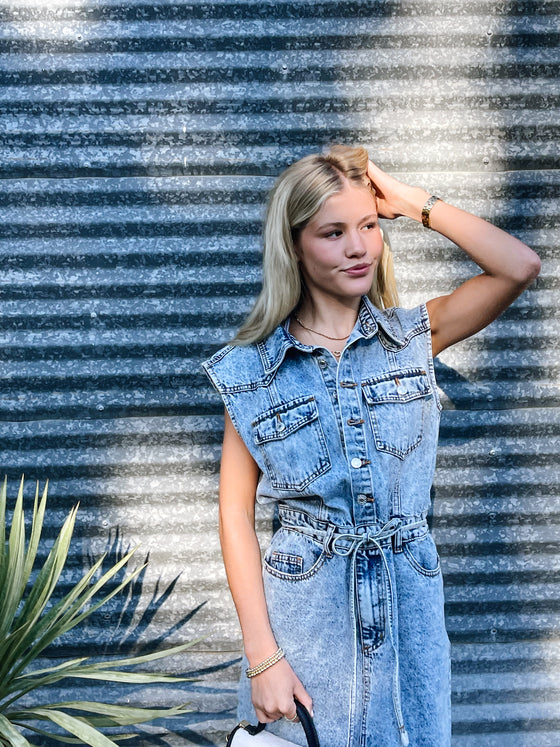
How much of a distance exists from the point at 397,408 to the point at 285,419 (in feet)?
1.12

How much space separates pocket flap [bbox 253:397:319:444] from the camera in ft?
7.09

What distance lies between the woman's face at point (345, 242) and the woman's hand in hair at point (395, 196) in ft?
0.53

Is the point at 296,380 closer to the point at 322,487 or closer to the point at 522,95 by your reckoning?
the point at 322,487

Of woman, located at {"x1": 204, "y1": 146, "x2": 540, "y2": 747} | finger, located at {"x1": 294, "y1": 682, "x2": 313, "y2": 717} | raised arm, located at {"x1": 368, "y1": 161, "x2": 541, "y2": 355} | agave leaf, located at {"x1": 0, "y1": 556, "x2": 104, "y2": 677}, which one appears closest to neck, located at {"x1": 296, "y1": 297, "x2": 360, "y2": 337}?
woman, located at {"x1": 204, "y1": 146, "x2": 540, "y2": 747}

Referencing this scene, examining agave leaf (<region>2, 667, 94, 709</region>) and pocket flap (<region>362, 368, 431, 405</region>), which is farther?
agave leaf (<region>2, 667, 94, 709</region>)

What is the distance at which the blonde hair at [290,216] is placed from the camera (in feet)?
7.18

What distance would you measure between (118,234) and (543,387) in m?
2.04

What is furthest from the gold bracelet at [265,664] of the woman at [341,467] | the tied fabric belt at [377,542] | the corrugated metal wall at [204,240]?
the corrugated metal wall at [204,240]

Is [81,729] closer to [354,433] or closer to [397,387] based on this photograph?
[354,433]

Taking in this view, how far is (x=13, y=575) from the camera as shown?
8.82 feet

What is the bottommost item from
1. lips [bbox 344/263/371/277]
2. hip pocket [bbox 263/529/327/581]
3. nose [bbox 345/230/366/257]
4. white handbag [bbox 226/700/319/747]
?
white handbag [bbox 226/700/319/747]

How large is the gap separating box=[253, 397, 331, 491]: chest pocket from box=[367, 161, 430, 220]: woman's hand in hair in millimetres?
702

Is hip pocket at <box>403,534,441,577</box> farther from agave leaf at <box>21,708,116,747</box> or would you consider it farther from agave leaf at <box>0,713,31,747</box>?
agave leaf at <box>0,713,31,747</box>

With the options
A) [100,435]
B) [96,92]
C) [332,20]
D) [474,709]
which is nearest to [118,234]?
[96,92]
